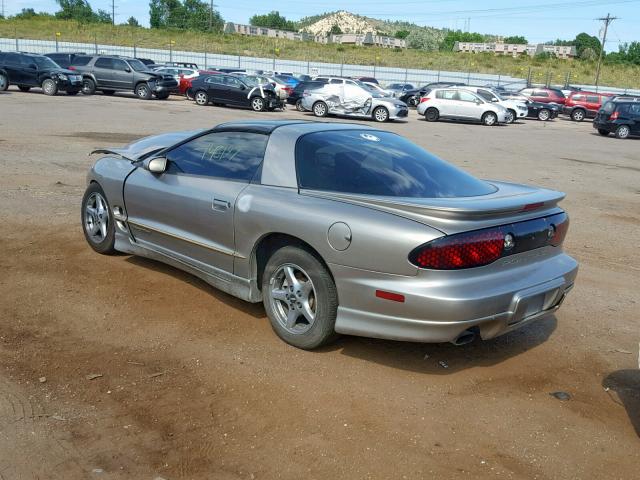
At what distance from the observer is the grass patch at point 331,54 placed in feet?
208

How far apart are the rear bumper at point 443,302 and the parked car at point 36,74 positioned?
2599 cm

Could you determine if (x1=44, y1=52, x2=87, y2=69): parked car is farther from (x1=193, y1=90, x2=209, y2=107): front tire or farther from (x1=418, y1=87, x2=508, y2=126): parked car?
(x1=418, y1=87, x2=508, y2=126): parked car

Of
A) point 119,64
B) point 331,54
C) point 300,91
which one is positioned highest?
point 331,54

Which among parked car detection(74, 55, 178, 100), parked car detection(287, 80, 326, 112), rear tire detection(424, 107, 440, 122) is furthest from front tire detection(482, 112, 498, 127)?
parked car detection(74, 55, 178, 100)

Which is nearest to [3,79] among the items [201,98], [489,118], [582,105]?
[201,98]

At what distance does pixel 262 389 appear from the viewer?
3879mm

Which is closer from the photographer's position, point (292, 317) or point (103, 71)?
point (292, 317)

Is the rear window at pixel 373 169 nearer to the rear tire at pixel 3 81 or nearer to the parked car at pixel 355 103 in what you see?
the parked car at pixel 355 103

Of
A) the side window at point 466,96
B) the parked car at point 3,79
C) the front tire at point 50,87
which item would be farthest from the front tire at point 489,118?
the parked car at point 3,79

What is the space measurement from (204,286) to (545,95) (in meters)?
35.9

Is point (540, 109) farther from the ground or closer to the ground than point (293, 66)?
closer to the ground

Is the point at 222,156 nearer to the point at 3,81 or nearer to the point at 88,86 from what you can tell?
the point at 3,81

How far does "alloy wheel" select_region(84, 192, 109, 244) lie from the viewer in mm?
6098

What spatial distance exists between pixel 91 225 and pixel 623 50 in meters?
136
